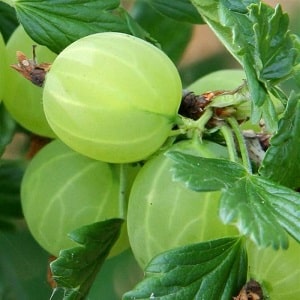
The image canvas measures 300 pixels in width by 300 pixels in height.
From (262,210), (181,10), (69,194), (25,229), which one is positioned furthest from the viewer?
(25,229)

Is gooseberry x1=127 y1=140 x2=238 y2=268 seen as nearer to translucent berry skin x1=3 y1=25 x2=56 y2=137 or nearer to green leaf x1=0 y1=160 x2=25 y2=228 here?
translucent berry skin x1=3 y1=25 x2=56 y2=137

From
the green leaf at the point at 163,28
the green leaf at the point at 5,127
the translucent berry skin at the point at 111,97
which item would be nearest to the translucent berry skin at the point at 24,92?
the green leaf at the point at 5,127

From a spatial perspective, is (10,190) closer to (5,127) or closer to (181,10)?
(5,127)

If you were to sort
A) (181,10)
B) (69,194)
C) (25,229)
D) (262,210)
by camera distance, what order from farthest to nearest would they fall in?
1. (25,229)
2. (181,10)
3. (69,194)
4. (262,210)

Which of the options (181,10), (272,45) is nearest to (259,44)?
(272,45)

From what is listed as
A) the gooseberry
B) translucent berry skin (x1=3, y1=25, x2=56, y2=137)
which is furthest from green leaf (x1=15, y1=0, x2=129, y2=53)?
the gooseberry
